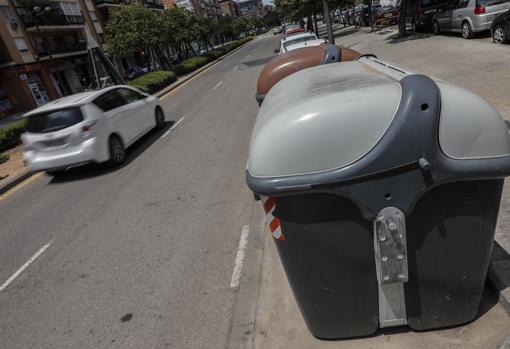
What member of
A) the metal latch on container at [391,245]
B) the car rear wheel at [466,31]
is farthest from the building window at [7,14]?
the metal latch on container at [391,245]

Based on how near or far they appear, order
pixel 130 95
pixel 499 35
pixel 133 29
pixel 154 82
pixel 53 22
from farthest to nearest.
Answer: pixel 53 22, pixel 133 29, pixel 154 82, pixel 499 35, pixel 130 95

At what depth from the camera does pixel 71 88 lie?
3919 centimetres

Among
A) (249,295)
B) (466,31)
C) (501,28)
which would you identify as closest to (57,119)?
(249,295)

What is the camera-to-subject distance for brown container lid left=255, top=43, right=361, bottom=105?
537 centimetres

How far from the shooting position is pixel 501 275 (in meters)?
2.71

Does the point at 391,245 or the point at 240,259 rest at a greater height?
the point at 391,245

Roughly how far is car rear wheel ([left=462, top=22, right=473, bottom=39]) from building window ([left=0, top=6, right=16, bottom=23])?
1368 inches

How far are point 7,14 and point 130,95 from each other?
3128 centimetres

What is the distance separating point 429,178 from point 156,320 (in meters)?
2.65

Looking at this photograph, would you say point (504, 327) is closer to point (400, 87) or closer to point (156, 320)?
point (400, 87)

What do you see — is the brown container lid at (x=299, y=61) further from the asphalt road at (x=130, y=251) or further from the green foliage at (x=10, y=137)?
the green foliage at (x=10, y=137)

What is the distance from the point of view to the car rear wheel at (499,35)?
11.2 m

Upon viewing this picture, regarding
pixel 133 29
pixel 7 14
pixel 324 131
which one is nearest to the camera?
pixel 324 131

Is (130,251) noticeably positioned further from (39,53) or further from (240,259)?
(39,53)
